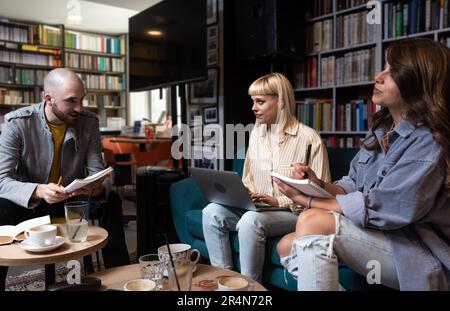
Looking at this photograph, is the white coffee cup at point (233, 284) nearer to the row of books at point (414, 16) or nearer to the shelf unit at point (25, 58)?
the row of books at point (414, 16)

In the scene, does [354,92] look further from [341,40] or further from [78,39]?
[78,39]

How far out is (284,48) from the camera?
2961 millimetres

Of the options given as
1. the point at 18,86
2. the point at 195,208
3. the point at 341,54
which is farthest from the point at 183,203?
the point at 18,86

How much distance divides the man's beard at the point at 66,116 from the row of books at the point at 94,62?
4828 mm

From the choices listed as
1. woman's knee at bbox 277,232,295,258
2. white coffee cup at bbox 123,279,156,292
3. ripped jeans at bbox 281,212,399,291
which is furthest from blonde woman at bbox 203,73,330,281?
white coffee cup at bbox 123,279,156,292

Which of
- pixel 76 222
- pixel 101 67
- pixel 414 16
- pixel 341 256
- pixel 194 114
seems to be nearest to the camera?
pixel 341 256

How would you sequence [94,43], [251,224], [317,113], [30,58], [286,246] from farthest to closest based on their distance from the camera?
1. [94,43]
2. [30,58]
3. [317,113]
4. [251,224]
5. [286,246]

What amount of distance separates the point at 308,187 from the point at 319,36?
2181mm

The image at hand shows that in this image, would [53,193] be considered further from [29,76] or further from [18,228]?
[29,76]

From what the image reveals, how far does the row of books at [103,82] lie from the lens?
6.62m

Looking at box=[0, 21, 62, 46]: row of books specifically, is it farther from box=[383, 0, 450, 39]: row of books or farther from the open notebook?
the open notebook

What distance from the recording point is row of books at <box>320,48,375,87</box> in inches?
113

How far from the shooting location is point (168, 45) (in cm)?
303

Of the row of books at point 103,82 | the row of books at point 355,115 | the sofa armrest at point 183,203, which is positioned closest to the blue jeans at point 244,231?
the sofa armrest at point 183,203
